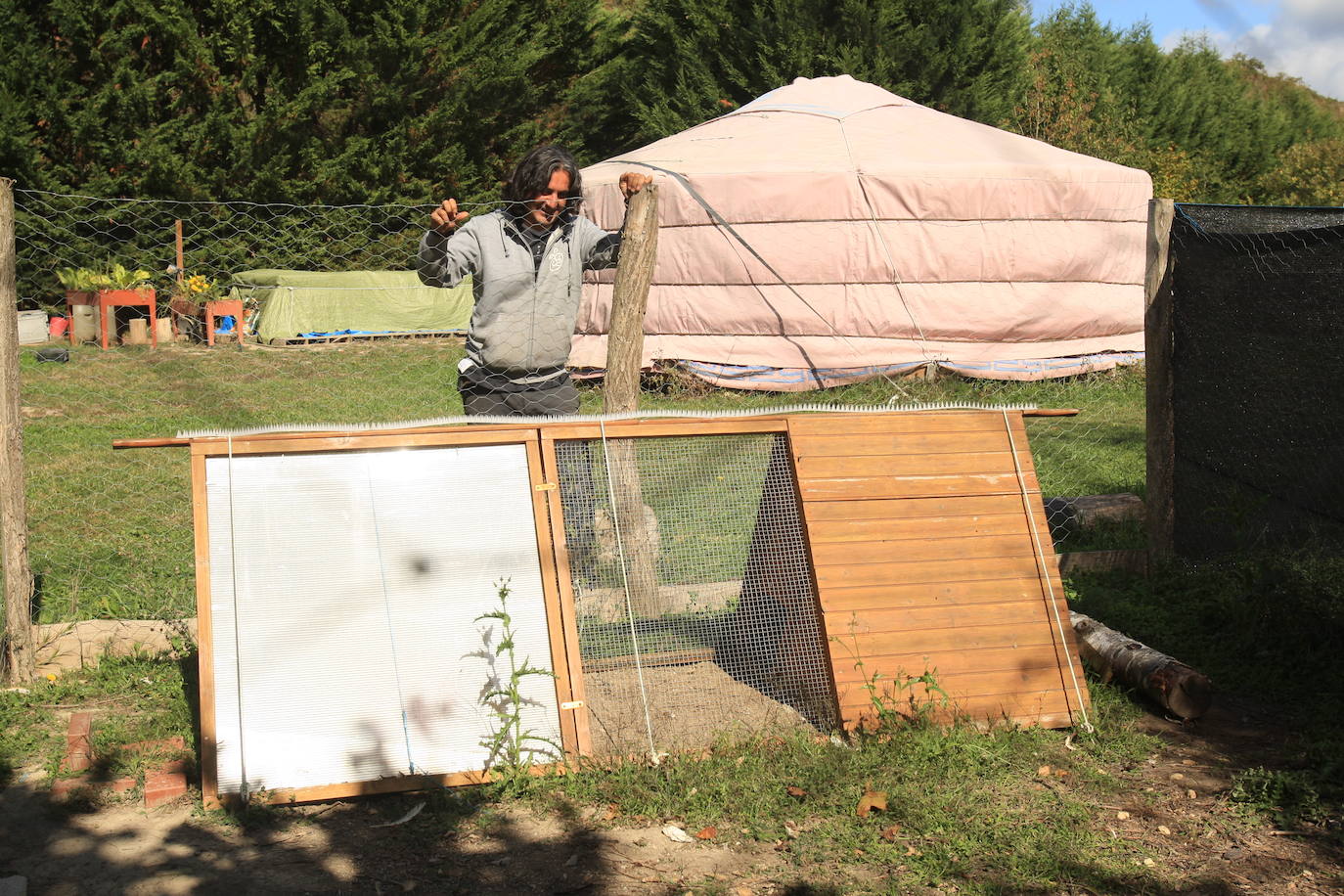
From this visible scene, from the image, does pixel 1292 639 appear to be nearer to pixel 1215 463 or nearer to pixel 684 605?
pixel 1215 463

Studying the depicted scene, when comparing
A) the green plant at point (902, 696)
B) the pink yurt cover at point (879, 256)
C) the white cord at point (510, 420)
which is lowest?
the green plant at point (902, 696)

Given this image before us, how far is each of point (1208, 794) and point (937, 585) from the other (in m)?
0.92

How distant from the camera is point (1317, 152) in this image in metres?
21.0

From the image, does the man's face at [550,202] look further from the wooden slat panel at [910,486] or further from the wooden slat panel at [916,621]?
the wooden slat panel at [916,621]

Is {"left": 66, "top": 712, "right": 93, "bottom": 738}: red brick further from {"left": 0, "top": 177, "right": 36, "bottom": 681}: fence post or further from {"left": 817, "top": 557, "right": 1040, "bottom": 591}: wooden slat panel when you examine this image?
{"left": 817, "top": 557, "right": 1040, "bottom": 591}: wooden slat panel

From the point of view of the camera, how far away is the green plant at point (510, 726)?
312 centimetres

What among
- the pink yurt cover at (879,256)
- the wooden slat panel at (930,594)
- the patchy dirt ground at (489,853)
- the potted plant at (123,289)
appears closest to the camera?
the patchy dirt ground at (489,853)

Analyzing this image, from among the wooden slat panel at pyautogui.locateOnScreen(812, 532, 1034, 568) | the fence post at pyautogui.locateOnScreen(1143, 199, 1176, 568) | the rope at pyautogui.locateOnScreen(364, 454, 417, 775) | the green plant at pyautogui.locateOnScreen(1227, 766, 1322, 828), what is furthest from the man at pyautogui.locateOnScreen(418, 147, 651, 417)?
the fence post at pyautogui.locateOnScreen(1143, 199, 1176, 568)

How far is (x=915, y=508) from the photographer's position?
3.69 m

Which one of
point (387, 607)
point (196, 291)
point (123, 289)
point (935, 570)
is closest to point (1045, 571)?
point (935, 570)

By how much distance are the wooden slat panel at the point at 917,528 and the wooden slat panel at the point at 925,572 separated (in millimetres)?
84

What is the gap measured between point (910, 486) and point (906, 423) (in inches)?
8.9

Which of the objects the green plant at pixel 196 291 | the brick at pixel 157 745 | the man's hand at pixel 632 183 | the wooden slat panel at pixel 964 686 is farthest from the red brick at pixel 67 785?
the green plant at pixel 196 291

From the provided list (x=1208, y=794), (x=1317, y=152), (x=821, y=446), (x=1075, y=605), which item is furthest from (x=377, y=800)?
(x=1317, y=152)
